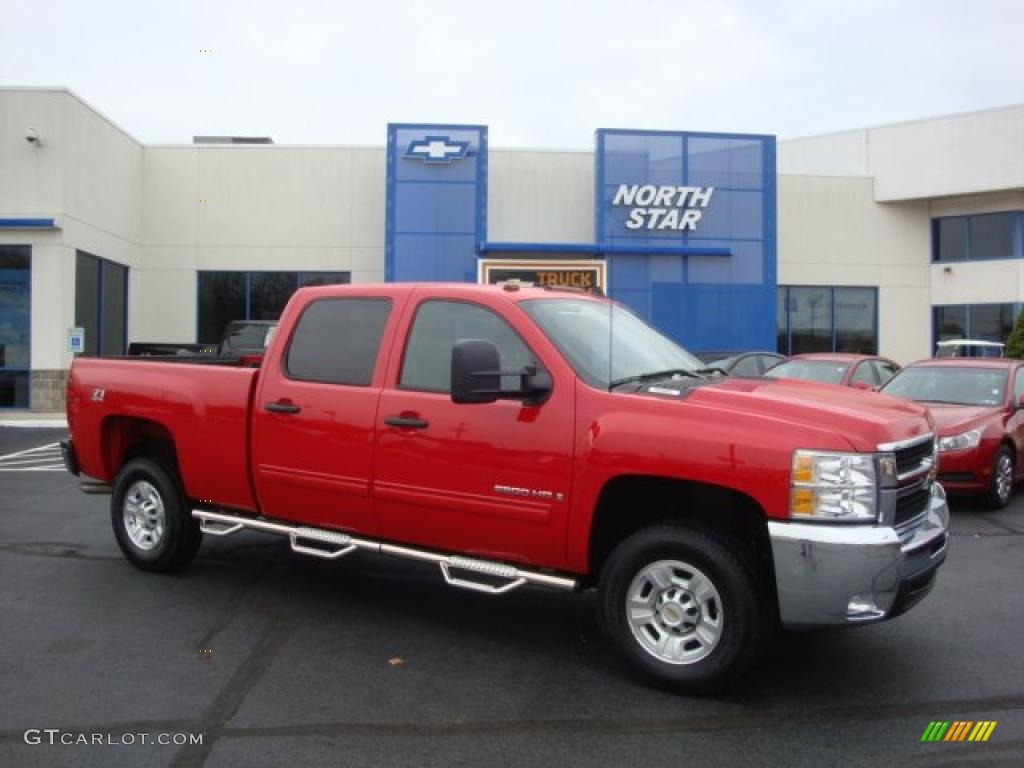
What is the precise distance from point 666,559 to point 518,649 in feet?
3.81

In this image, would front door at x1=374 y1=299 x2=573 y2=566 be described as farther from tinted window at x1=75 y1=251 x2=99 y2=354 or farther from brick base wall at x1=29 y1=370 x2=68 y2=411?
tinted window at x1=75 y1=251 x2=99 y2=354

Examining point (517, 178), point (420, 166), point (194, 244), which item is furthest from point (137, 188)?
point (517, 178)

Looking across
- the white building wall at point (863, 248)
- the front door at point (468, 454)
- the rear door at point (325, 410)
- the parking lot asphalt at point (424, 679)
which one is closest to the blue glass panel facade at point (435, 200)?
the white building wall at point (863, 248)

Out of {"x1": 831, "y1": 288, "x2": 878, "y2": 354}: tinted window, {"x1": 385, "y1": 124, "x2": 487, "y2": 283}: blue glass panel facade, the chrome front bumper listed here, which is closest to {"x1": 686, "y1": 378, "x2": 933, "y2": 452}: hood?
the chrome front bumper

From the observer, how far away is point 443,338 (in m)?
5.11

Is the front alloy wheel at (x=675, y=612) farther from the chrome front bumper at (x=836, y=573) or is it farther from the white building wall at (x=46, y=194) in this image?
the white building wall at (x=46, y=194)

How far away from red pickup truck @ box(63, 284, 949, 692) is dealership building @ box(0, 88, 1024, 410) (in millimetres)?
16739

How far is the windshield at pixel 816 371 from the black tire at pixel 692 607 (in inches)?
371

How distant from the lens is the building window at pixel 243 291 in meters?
24.2

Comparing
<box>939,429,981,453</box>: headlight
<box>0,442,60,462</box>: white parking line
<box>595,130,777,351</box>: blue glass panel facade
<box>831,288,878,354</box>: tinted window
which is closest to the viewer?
<box>939,429,981,453</box>: headlight

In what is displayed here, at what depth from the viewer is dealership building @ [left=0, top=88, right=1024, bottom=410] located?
2314 cm

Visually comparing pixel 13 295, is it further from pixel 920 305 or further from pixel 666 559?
pixel 920 305

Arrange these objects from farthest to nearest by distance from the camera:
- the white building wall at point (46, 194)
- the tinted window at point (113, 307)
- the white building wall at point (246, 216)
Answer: the white building wall at point (246, 216) → the tinted window at point (113, 307) → the white building wall at point (46, 194)

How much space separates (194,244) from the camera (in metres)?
24.1
